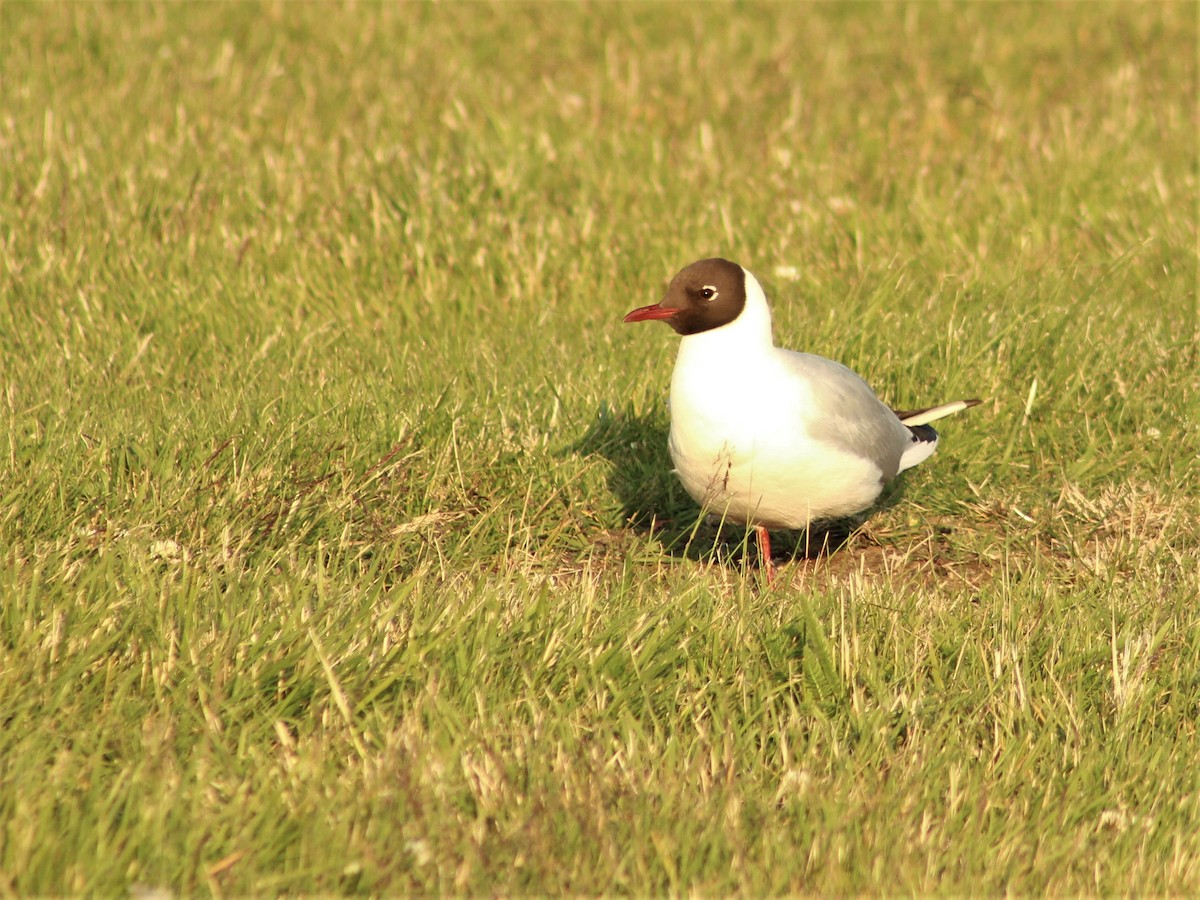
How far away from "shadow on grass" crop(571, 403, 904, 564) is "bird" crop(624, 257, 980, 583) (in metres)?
0.45

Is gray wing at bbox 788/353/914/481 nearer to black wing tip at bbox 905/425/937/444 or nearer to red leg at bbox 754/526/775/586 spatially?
black wing tip at bbox 905/425/937/444

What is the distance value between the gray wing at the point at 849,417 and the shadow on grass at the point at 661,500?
41 cm

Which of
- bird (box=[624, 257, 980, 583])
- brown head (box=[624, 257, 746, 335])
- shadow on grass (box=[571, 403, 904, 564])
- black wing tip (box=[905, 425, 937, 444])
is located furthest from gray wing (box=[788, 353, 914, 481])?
shadow on grass (box=[571, 403, 904, 564])

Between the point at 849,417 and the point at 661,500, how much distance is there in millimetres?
872

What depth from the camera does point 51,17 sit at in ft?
26.9

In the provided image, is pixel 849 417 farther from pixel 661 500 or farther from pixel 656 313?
pixel 661 500

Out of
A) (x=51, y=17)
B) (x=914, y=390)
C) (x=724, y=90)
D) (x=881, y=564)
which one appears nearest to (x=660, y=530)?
(x=881, y=564)

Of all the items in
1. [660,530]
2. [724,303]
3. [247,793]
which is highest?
[724,303]

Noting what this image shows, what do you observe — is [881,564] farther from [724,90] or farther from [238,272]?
[724,90]

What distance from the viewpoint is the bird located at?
4383 mm

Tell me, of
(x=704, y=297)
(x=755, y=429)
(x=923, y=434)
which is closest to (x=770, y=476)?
(x=755, y=429)

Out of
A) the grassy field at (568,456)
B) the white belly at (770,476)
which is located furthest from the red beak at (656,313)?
the grassy field at (568,456)

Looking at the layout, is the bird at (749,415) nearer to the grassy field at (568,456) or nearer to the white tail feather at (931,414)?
the grassy field at (568,456)

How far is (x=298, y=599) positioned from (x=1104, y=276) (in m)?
4.32
